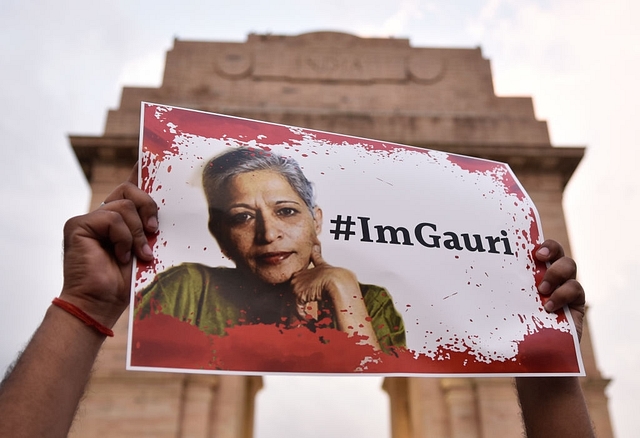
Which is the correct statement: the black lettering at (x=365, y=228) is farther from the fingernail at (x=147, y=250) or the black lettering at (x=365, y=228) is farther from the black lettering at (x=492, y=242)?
the fingernail at (x=147, y=250)

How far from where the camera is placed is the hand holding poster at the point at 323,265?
6.78ft

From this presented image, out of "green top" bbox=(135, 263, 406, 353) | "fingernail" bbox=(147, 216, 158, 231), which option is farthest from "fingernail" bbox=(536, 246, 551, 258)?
"fingernail" bbox=(147, 216, 158, 231)

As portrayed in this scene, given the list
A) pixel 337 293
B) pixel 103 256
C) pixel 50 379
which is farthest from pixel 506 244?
pixel 50 379

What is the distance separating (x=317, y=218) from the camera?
2420mm

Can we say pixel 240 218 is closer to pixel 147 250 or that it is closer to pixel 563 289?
pixel 147 250

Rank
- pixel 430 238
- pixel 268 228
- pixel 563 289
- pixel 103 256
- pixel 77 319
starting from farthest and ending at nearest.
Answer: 1. pixel 430 238
2. pixel 563 289
3. pixel 268 228
4. pixel 103 256
5. pixel 77 319

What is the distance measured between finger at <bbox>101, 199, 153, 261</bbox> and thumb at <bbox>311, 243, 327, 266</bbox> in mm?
625

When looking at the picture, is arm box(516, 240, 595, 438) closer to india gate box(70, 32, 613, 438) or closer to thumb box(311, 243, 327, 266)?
thumb box(311, 243, 327, 266)

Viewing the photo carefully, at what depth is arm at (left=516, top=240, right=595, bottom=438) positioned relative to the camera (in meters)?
2.33

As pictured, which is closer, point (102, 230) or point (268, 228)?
point (102, 230)

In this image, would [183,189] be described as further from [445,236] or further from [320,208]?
[445,236]

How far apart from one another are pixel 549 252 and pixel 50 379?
202cm

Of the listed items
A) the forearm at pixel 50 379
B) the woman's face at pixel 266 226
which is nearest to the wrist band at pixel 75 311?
the forearm at pixel 50 379

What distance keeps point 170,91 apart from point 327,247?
13.0m
